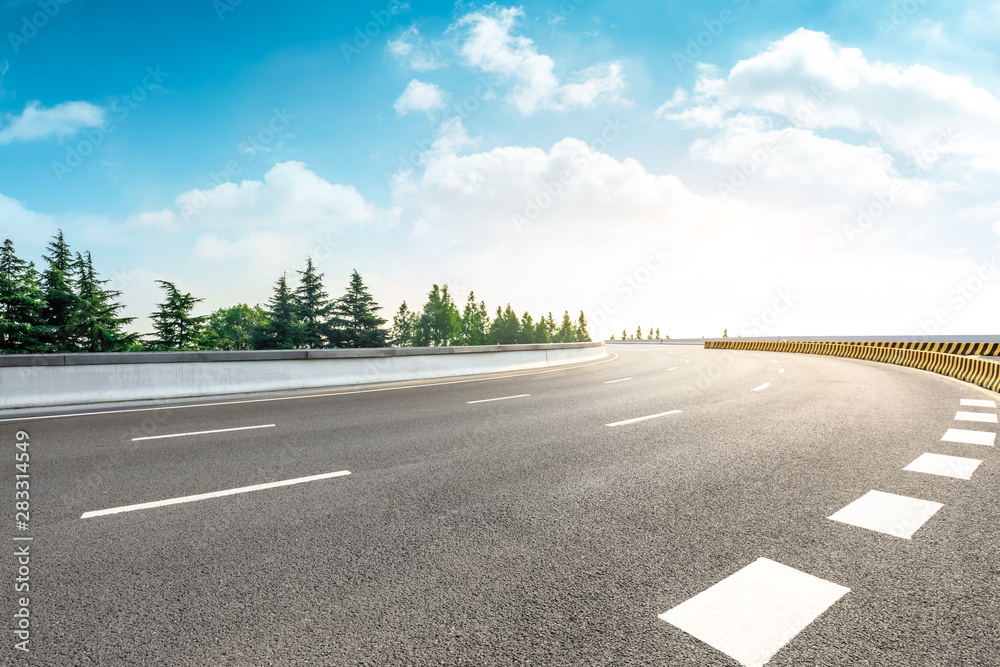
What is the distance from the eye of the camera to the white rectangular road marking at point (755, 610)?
2287 millimetres

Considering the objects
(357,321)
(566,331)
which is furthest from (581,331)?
(357,321)

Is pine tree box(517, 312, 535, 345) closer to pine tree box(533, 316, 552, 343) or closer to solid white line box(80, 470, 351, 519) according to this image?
pine tree box(533, 316, 552, 343)

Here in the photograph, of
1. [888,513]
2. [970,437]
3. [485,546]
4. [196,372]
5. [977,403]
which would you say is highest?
[196,372]

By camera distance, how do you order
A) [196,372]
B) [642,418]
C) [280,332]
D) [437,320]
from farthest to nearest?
[437,320] < [280,332] < [196,372] < [642,418]

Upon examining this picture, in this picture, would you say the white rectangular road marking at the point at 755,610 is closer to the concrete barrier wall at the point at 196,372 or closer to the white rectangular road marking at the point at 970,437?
the white rectangular road marking at the point at 970,437

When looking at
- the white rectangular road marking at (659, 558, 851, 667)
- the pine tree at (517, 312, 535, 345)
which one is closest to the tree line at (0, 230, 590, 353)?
the white rectangular road marking at (659, 558, 851, 667)

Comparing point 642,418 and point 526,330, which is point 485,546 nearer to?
point 642,418

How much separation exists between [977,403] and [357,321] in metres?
66.3

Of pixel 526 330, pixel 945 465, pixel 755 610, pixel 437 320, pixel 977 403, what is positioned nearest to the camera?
pixel 755 610

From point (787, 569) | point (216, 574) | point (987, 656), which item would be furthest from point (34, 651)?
point (987, 656)

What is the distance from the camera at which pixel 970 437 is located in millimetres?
6812

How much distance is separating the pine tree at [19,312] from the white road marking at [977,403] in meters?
54.9

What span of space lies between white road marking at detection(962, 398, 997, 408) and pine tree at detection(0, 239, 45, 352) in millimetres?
54863

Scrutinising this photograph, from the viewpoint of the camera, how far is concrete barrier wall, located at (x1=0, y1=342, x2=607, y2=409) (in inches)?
415
